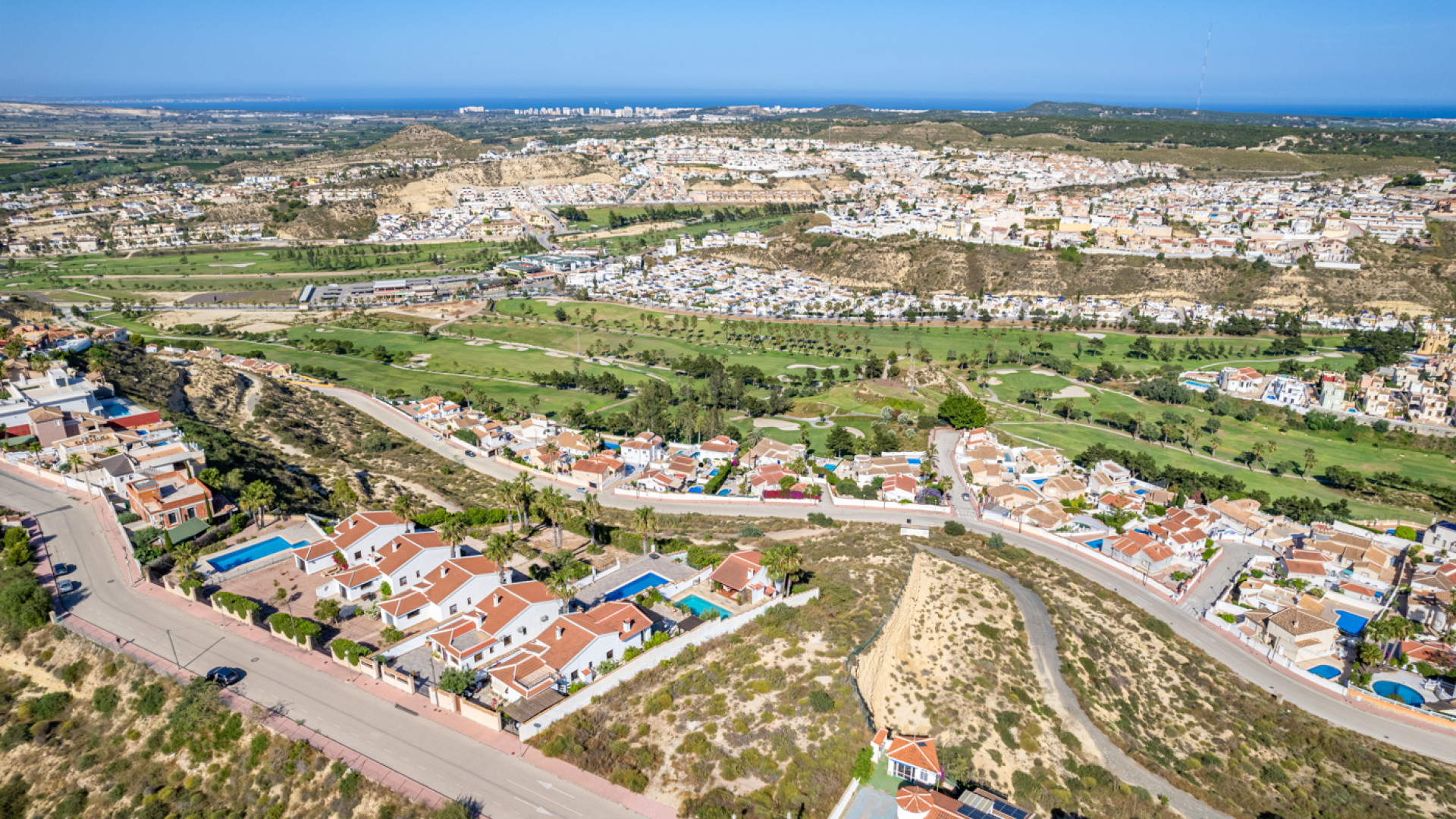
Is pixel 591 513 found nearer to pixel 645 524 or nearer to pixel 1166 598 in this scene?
pixel 645 524

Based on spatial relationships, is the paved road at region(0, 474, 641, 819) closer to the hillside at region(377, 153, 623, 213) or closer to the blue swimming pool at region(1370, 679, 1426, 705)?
the blue swimming pool at region(1370, 679, 1426, 705)

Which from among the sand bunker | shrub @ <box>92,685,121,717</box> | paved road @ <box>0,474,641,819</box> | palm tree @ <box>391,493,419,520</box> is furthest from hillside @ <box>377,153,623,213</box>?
shrub @ <box>92,685,121,717</box>

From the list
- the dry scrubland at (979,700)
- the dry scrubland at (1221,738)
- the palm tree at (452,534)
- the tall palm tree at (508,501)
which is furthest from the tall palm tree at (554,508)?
the dry scrubland at (1221,738)

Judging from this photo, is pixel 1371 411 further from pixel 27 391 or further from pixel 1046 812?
pixel 27 391

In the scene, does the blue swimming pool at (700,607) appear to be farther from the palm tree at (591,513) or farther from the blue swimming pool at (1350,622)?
the blue swimming pool at (1350,622)

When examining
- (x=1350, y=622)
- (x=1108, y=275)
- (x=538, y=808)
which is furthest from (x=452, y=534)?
(x=1108, y=275)
